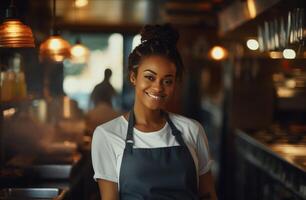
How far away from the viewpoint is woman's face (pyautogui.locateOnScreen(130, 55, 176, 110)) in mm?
3043

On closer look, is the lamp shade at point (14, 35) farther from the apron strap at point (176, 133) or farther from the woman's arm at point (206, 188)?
the woman's arm at point (206, 188)

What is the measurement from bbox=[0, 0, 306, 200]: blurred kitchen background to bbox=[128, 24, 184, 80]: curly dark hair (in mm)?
870

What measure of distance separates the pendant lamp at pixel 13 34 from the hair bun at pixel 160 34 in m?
0.86

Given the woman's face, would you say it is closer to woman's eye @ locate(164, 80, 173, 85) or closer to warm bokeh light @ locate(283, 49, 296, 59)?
woman's eye @ locate(164, 80, 173, 85)

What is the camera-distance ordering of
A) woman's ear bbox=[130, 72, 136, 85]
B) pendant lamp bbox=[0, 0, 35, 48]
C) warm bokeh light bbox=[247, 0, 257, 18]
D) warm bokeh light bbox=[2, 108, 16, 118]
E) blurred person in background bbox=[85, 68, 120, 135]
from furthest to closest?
blurred person in background bbox=[85, 68, 120, 135] < warm bokeh light bbox=[247, 0, 257, 18] < warm bokeh light bbox=[2, 108, 16, 118] < pendant lamp bbox=[0, 0, 35, 48] < woman's ear bbox=[130, 72, 136, 85]

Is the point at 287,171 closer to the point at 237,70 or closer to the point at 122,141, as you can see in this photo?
the point at 122,141

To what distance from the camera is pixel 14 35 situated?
364 centimetres

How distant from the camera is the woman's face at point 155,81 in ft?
9.98

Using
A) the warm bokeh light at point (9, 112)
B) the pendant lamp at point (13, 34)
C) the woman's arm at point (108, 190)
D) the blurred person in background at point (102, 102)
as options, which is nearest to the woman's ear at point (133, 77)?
the woman's arm at point (108, 190)

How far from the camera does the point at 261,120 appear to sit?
8.52 meters

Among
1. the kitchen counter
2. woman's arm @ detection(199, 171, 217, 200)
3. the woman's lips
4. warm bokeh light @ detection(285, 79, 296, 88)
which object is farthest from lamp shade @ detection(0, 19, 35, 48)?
warm bokeh light @ detection(285, 79, 296, 88)

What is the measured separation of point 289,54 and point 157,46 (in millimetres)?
1663

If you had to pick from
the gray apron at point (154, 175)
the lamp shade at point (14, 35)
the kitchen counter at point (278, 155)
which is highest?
the lamp shade at point (14, 35)

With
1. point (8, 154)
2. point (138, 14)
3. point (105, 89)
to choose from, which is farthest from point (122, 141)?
point (138, 14)
